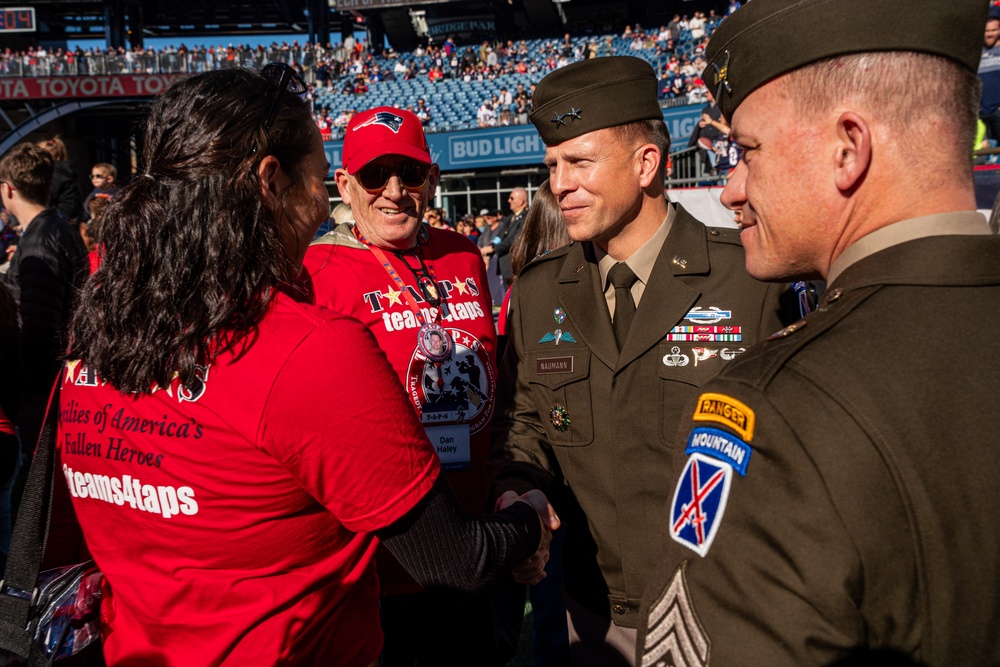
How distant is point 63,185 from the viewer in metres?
5.44

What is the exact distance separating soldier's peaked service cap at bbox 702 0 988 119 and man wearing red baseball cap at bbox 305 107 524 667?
5.36 feet

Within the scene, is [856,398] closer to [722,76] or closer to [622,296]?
[722,76]

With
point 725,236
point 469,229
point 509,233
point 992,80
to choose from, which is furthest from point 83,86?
point 725,236

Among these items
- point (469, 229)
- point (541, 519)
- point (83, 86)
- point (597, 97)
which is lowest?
point (541, 519)

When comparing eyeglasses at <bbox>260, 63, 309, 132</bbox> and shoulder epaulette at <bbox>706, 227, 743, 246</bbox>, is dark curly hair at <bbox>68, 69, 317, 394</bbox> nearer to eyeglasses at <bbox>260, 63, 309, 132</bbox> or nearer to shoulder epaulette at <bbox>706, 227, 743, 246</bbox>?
eyeglasses at <bbox>260, 63, 309, 132</bbox>

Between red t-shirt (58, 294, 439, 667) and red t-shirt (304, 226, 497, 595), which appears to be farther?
red t-shirt (304, 226, 497, 595)

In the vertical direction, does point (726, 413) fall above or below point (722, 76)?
below

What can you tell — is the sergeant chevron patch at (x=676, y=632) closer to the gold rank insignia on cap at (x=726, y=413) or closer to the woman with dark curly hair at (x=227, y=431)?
the gold rank insignia on cap at (x=726, y=413)

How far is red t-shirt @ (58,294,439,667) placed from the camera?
1.22 m

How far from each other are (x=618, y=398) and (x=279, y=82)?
114 cm

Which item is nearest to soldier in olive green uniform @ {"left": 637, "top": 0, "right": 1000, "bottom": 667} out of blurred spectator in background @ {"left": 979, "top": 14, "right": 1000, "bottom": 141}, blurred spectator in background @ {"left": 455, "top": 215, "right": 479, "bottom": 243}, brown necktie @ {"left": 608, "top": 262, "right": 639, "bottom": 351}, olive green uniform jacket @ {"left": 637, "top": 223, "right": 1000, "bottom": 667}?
olive green uniform jacket @ {"left": 637, "top": 223, "right": 1000, "bottom": 667}

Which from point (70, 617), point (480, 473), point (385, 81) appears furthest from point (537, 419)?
point (385, 81)

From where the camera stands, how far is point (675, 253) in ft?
6.75

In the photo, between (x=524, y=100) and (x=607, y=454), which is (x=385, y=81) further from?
(x=607, y=454)
